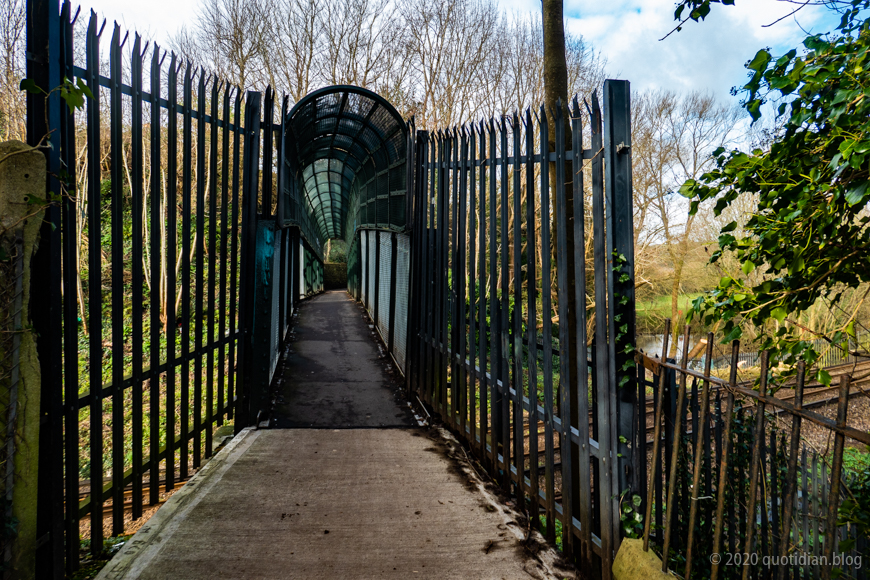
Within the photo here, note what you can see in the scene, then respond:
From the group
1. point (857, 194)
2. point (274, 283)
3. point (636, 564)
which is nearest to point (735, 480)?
point (636, 564)

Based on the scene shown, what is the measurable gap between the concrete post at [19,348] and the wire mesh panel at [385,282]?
5.46 metres

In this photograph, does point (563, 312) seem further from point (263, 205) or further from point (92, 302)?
point (263, 205)

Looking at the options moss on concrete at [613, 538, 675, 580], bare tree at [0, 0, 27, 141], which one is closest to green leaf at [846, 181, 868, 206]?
moss on concrete at [613, 538, 675, 580]

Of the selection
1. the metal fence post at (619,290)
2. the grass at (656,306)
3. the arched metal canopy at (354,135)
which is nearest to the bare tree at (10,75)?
the arched metal canopy at (354,135)

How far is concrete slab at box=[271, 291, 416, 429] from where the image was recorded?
5.39 metres

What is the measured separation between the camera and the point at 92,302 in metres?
2.71

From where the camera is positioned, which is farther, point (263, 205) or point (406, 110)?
point (406, 110)

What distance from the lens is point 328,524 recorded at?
3.16 m

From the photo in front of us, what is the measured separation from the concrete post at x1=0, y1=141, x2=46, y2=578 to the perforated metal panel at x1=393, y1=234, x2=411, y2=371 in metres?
4.16

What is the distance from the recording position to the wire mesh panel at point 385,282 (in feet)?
26.1

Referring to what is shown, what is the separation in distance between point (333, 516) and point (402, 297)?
3867 mm

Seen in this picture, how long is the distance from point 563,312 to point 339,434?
114 inches

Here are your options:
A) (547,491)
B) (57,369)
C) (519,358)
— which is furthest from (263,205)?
(547,491)

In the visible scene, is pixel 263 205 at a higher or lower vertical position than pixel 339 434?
higher
